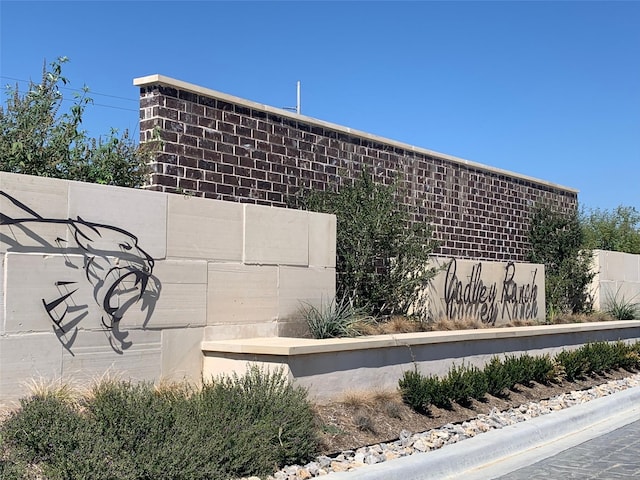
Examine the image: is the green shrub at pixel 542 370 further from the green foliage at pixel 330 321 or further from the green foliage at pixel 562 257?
the green foliage at pixel 562 257

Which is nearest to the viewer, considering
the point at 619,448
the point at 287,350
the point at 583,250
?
the point at 287,350

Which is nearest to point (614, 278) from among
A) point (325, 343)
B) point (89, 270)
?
point (325, 343)

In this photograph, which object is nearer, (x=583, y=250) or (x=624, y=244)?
(x=583, y=250)

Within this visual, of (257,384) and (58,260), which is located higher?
(58,260)

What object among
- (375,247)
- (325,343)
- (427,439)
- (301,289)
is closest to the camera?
(427,439)

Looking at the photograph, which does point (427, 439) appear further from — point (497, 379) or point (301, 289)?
point (301, 289)

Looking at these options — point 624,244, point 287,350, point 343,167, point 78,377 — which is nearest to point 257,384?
point 287,350

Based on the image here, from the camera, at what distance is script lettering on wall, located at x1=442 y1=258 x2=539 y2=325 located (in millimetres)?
16078

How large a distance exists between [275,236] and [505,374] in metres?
4.48

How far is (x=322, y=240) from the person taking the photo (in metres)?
12.0

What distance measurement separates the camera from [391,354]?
10.9 meters

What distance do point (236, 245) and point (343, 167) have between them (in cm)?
512

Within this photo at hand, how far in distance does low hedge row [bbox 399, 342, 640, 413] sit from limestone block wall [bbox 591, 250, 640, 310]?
15.5 feet

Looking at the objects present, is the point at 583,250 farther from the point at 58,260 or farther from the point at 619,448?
the point at 58,260
